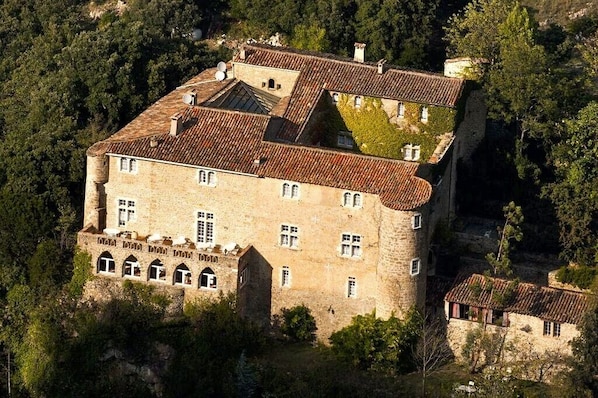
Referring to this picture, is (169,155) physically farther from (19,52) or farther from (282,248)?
(19,52)

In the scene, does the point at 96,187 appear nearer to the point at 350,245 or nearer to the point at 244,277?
the point at 244,277

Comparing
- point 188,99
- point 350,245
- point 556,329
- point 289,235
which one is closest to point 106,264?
point 289,235

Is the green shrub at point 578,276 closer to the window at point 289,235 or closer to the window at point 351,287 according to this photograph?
the window at point 351,287

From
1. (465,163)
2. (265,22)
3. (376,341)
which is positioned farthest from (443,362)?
(265,22)

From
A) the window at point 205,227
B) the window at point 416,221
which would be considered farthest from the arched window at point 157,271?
the window at point 416,221

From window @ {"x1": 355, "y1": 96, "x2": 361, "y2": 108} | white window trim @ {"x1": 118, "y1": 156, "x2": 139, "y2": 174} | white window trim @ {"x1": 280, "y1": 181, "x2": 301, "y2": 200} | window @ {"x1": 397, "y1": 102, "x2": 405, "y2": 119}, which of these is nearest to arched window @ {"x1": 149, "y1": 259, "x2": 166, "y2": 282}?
white window trim @ {"x1": 118, "y1": 156, "x2": 139, "y2": 174}

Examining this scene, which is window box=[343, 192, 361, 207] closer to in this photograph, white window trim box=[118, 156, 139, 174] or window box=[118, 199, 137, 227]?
white window trim box=[118, 156, 139, 174]
